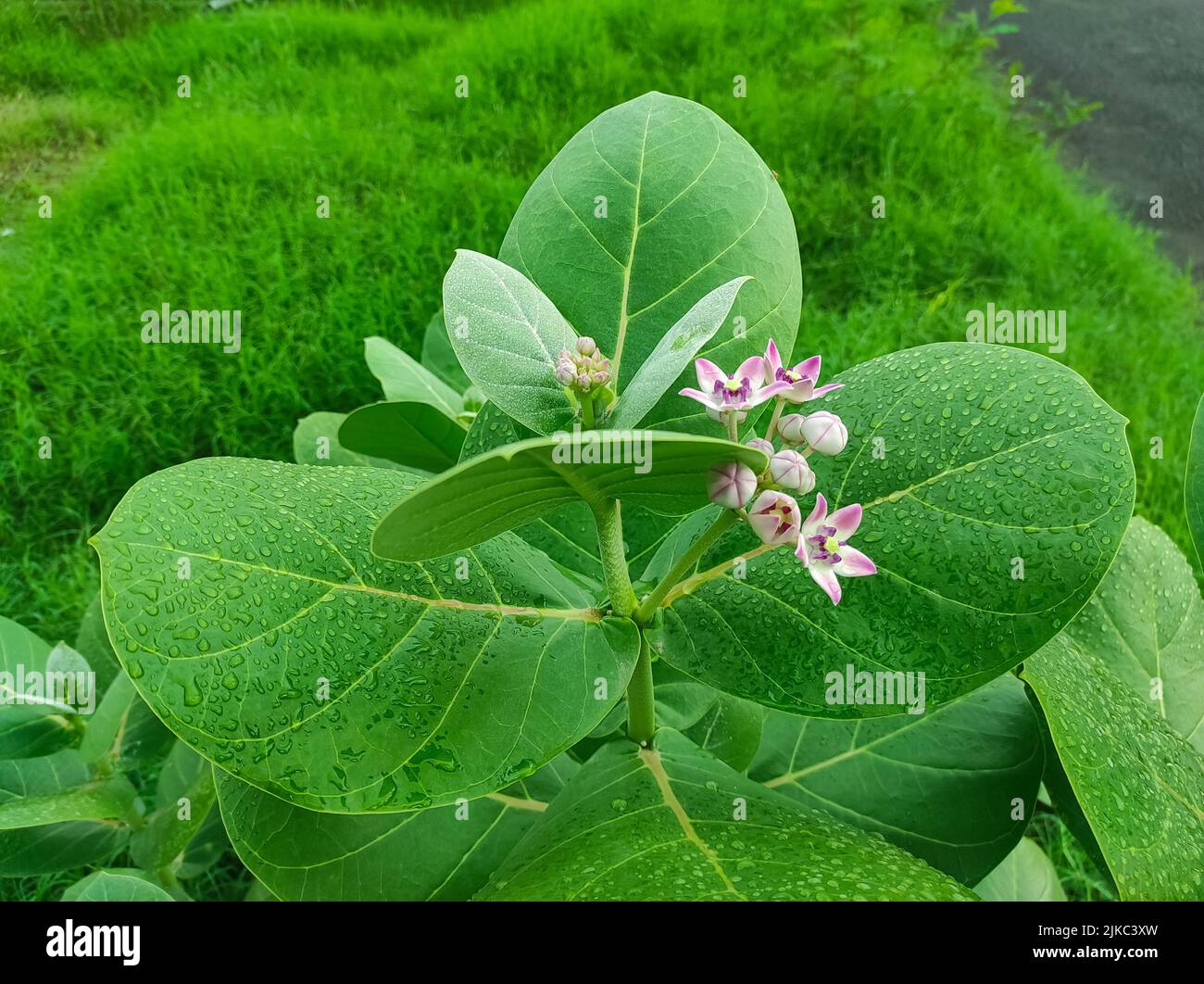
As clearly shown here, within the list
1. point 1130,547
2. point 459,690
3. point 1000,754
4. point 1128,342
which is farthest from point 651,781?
point 1128,342

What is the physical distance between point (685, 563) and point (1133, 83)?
9.17 feet

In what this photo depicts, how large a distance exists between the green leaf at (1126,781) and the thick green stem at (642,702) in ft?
0.66

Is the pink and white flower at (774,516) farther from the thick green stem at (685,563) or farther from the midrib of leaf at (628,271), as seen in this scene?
the midrib of leaf at (628,271)

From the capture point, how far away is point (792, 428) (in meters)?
0.48

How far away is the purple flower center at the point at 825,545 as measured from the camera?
48 cm

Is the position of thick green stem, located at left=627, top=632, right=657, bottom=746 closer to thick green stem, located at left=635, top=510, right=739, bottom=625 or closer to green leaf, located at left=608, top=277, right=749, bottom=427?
thick green stem, located at left=635, top=510, right=739, bottom=625

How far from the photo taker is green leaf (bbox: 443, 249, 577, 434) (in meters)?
0.48

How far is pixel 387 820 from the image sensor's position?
59cm

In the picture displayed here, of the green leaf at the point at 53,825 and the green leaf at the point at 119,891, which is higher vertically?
the green leaf at the point at 119,891

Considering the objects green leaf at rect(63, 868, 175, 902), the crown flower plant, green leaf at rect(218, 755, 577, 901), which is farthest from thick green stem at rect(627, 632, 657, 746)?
green leaf at rect(63, 868, 175, 902)

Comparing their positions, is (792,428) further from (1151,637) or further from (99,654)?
(99,654)

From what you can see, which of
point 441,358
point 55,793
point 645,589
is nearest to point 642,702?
point 645,589

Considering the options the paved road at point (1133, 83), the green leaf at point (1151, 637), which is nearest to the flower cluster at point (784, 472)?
the green leaf at point (1151, 637)

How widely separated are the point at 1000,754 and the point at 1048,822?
0.86m
